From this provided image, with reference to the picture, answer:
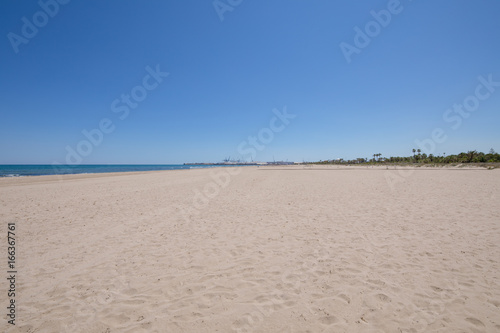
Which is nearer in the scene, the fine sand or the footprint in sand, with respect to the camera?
the footprint in sand

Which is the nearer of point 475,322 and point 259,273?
point 475,322

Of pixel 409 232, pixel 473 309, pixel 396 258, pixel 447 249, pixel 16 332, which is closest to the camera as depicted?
pixel 16 332

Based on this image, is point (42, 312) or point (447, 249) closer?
point (42, 312)

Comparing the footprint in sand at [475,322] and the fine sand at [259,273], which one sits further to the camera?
the fine sand at [259,273]

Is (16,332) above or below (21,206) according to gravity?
below

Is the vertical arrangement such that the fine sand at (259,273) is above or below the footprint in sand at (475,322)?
above

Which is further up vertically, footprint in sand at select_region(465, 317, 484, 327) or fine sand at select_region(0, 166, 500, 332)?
fine sand at select_region(0, 166, 500, 332)

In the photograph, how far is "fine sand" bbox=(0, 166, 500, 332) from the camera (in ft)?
11.3

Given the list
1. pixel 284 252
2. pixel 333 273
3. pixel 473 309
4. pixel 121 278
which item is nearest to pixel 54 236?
pixel 121 278

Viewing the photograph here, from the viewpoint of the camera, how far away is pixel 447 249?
5.88 metres

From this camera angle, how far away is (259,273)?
482cm

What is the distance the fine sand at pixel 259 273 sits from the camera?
3.45 metres

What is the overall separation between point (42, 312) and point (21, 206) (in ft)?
40.8

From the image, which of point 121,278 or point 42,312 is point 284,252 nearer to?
point 121,278
